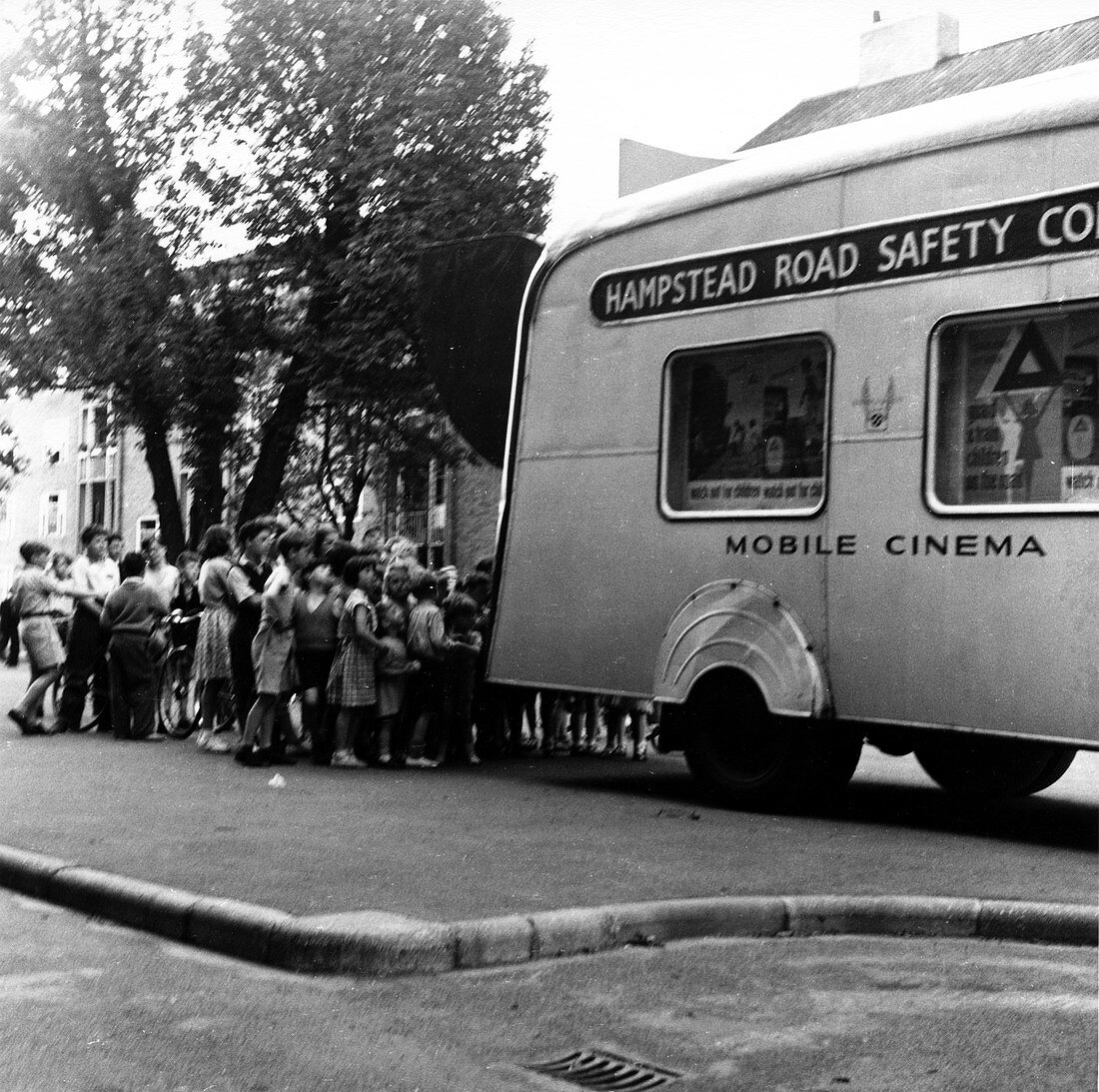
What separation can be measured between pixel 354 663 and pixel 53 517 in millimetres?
59779

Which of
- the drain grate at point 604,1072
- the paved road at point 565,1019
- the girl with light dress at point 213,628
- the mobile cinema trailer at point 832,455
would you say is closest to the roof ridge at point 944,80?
the girl with light dress at point 213,628

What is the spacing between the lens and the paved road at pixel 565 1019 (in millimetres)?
4637

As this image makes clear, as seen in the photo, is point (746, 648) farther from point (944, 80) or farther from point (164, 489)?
point (944, 80)

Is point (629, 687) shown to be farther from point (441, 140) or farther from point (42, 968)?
point (441, 140)

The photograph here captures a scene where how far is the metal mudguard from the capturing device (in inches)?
373

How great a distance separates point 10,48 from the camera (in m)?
32.7

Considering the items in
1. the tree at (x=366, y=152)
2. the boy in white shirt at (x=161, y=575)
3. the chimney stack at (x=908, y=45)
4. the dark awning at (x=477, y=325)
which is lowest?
the boy in white shirt at (x=161, y=575)

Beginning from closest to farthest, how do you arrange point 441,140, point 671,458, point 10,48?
point 671,458 → point 441,140 → point 10,48

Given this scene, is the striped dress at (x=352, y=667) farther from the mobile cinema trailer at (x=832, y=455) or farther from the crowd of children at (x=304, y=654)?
the mobile cinema trailer at (x=832, y=455)

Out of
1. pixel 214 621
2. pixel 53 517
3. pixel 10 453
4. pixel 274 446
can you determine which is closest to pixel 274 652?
pixel 214 621

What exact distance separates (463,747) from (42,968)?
6887mm

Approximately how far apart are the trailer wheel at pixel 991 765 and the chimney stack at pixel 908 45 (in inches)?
1019

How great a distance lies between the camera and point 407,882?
711 cm

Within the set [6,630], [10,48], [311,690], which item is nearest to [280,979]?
[311,690]
